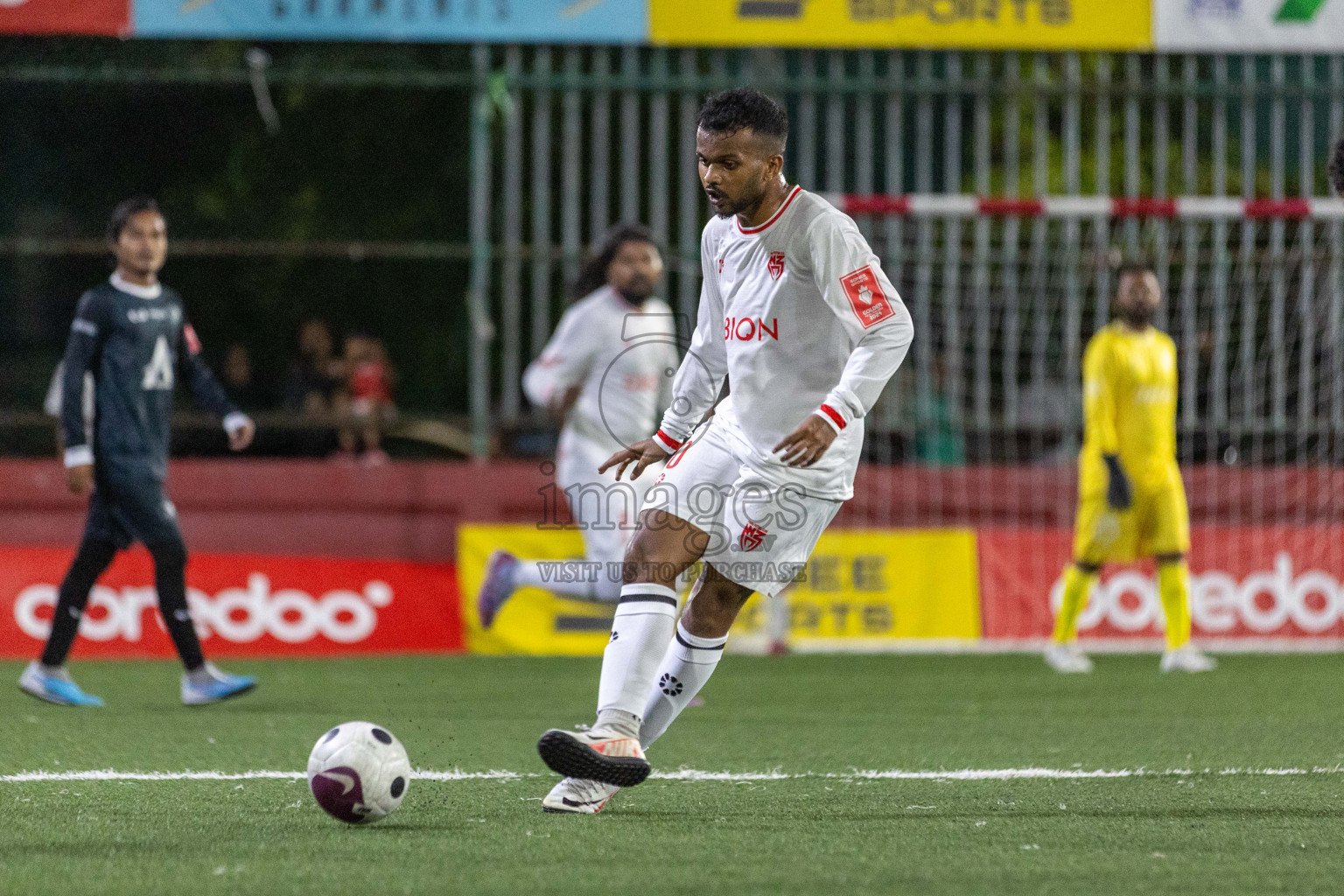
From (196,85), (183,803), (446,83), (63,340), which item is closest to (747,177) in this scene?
(183,803)

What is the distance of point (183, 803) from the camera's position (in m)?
4.77

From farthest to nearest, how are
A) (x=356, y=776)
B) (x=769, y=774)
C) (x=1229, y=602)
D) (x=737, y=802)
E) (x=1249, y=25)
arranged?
(x=1249, y=25)
(x=1229, y=602)
(x=769, y=774)
(x=737, y=802)
(x=356, y=776)

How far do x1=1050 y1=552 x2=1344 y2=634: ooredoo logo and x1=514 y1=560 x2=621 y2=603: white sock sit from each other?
137 inches

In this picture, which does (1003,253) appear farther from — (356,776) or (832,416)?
(356,776)

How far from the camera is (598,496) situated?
28.0 ft

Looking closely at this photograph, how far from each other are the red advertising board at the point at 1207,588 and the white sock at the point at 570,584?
2975 mm

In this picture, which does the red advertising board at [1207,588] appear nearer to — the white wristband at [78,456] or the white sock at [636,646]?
the white wristband at [78,456]

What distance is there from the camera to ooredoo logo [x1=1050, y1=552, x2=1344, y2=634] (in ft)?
36.6

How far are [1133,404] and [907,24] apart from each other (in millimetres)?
3154

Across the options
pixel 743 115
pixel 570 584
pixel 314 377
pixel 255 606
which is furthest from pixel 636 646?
pixel 314 377

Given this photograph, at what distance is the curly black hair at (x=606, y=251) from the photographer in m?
8.19

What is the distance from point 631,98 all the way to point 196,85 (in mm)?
5916

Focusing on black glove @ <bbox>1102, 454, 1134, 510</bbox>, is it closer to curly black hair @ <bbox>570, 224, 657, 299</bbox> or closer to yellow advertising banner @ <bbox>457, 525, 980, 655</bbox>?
yellow advertising banner @ <bbox>457, 525, 980, 655</bbox>

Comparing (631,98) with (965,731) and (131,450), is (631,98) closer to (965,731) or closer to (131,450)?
(131,450)
